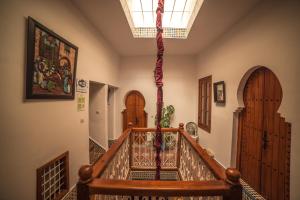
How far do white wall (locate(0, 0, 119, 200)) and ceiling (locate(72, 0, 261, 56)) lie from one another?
40 cm

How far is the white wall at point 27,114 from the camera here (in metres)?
1.30

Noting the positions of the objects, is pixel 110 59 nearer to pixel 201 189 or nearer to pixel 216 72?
pixel 216 72

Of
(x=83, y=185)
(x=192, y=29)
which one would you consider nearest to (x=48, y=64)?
(x=83, y=185)

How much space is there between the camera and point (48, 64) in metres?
1.74

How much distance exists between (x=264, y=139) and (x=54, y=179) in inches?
120

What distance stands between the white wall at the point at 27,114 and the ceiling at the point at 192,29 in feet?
1.32

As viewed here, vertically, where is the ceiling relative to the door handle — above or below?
above

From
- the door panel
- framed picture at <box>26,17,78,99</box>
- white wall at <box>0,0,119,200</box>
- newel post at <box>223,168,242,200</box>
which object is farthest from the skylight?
newel post at <box>223,168,242,200</box>

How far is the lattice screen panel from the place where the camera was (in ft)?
5.69

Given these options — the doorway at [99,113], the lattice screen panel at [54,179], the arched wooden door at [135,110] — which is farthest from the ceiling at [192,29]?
the lattice screen panel at [54,179]

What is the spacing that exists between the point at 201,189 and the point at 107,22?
312 cm

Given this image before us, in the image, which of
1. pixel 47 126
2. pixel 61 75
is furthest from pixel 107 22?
pixel 47 126

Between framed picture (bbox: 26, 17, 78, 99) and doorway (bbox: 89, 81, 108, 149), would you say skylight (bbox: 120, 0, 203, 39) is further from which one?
doorway (bbox: 89, 81, 108, 149)

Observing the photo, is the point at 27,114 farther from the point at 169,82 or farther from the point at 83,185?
the point at 169,82
